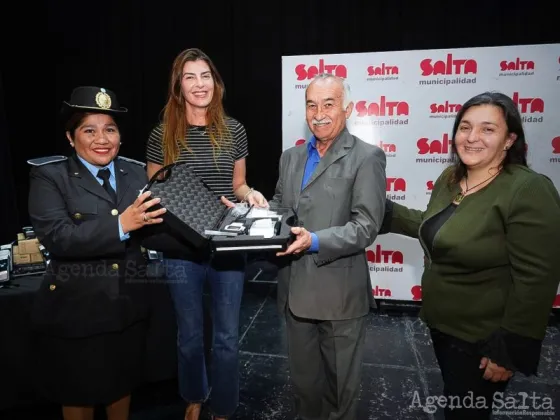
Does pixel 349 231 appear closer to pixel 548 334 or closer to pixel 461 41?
pixel 548 334

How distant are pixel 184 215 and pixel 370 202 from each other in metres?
0.74

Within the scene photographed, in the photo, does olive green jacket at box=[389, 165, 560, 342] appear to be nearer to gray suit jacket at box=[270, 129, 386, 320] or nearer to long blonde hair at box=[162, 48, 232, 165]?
gray suit jacket at box=[270, 129, 386, 320]

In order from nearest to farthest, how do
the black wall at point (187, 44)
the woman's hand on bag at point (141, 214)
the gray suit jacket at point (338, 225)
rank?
the woman's hand on bag at point (141, 214), the gray suit jacket at point (338, 225), the black wall at point (187, 44)

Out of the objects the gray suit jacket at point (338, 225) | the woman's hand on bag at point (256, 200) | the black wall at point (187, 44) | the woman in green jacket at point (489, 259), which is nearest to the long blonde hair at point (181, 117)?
the woman's hand on bag at point (256, 200)

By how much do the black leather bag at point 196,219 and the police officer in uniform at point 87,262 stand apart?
13 cm

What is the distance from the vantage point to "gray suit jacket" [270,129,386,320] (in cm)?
173

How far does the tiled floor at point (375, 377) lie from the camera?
2521mm

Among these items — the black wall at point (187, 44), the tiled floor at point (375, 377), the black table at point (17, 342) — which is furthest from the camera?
the black wall at point (187, 44)

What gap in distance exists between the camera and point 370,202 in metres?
1.74

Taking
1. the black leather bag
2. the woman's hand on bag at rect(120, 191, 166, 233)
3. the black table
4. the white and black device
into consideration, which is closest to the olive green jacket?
the black leather bag

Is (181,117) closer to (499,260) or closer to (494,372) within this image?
(499,260)

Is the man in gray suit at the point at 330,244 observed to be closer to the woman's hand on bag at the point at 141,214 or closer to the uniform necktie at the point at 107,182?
the woman's hand on bag at the point at 141,214

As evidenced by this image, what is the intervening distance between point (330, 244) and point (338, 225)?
0.14 metres

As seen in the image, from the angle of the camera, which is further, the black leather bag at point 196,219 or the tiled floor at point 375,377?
the tiled floor at point 375,377
